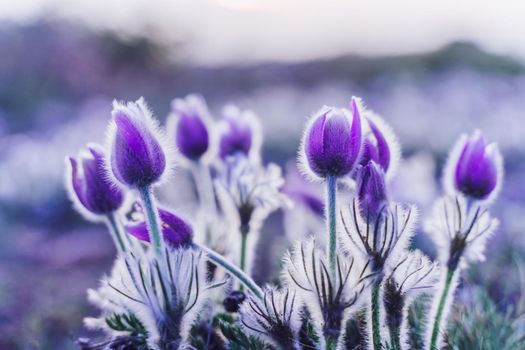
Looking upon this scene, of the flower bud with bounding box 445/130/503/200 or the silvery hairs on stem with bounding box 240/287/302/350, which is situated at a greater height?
the flower bud with bounding box 445/130/503/200

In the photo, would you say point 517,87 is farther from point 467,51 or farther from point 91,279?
point 91,279

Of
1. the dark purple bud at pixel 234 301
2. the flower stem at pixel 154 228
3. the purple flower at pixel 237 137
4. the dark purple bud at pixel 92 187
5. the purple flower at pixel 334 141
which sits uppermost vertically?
the purple flower at pixel 237 137

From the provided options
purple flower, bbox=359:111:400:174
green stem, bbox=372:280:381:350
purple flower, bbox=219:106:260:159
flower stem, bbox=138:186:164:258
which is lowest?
green stem, bbox=372:280:381:350

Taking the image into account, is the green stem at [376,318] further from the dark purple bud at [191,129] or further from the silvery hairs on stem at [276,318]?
the dark purple bud at [191,129]

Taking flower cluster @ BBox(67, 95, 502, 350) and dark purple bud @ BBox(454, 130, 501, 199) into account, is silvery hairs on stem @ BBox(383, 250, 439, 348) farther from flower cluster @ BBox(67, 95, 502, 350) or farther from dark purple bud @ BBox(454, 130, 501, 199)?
dark purple bud @ BBox(454, 130, 501, 199)

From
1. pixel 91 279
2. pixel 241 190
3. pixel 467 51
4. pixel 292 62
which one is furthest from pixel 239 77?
pixel 241 190

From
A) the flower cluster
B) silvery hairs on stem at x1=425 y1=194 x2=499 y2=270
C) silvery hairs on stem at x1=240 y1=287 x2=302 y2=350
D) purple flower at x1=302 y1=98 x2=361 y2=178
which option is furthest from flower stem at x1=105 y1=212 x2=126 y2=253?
→ silvery hairs on stem at x1=425 y1=194 x2=499 y2=270

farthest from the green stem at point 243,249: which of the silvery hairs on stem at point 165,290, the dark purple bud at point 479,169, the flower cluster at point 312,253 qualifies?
the dark purple bud at point 479,169

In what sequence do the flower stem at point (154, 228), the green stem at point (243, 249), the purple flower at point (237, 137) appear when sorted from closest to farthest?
the flower stem at point (154, 228) < the green stem at point (243, 249) < the purple flower at point (237, 137)
